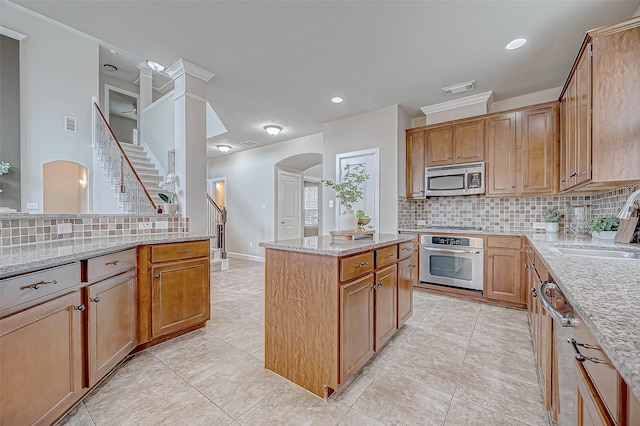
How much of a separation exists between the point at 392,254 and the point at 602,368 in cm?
162

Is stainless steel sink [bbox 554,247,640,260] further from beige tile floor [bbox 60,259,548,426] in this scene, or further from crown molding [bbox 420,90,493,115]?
crown molding [bbox 420,90,493,115]

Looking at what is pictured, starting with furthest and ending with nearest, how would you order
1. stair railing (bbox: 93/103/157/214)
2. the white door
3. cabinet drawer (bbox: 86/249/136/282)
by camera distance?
the white door < stair railing (bbox: 93/103/157/214) < cabinet drawer (bbox: 86/249/136/282)

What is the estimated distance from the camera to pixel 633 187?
2092 mm

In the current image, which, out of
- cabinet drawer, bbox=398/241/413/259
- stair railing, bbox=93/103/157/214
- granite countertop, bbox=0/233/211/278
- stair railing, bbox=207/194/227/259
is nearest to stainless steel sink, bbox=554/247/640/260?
cabinet drawer, bbox=398/241/413/259

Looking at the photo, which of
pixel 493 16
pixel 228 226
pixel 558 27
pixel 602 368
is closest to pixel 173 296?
pixel 602 368

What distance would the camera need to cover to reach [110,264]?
181cm

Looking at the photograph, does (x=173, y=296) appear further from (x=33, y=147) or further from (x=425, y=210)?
(x=33, y=147)

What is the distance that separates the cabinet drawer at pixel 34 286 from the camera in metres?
1.14

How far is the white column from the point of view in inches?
118

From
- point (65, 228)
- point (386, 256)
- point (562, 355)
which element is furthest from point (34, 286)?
point (562, 355)

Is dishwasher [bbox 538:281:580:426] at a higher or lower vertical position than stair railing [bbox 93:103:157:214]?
lower

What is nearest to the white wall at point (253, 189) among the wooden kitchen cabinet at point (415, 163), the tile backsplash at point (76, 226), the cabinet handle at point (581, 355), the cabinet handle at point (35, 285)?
the wooden kitchen cabinet at point (415, 163)

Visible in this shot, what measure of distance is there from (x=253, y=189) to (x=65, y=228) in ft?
15.2

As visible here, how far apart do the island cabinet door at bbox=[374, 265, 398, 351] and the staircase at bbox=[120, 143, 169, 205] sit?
15.4 feet
